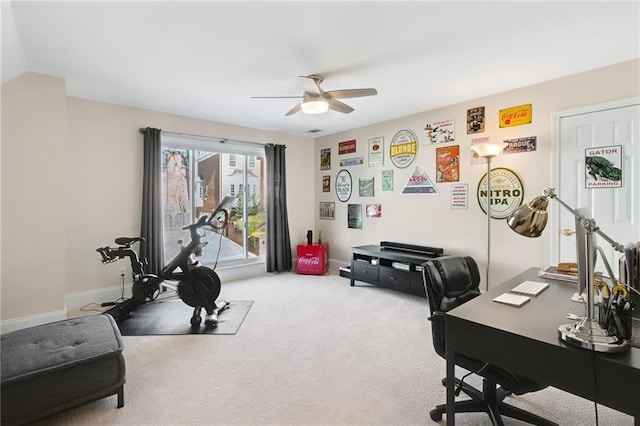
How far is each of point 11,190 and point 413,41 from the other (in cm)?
385

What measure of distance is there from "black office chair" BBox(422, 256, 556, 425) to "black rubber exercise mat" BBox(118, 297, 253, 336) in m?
1.95

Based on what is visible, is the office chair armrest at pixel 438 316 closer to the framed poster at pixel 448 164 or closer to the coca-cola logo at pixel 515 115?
the framed poster at pixel 448 164

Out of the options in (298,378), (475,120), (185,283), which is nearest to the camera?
(298,378)

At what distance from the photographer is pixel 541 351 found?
1.14m

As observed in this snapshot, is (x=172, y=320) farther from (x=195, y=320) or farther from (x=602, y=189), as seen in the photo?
(x=602, y=189)

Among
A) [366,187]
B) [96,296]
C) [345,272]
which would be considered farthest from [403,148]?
[96,296]

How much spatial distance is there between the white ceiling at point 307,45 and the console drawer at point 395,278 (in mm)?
2228

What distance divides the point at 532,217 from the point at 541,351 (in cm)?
57

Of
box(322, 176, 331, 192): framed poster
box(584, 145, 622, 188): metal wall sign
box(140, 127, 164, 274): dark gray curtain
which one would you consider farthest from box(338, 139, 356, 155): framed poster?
box(584, 145, 622, 188): metal wall sign

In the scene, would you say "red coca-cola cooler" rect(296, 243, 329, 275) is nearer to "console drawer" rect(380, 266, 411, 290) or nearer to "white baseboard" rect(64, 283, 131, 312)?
"console drawer" rect(380, 266, 411, 290)

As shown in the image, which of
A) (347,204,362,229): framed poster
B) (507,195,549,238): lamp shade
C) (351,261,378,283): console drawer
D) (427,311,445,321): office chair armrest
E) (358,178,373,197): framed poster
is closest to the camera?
(507,195,549,238): lamp shade

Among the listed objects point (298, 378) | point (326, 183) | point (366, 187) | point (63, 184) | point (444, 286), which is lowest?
point (298, 378)

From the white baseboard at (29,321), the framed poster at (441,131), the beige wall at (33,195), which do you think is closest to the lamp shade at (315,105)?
the framed poster at (441,131)

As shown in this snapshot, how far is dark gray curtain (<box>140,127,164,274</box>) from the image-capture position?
388 cm
